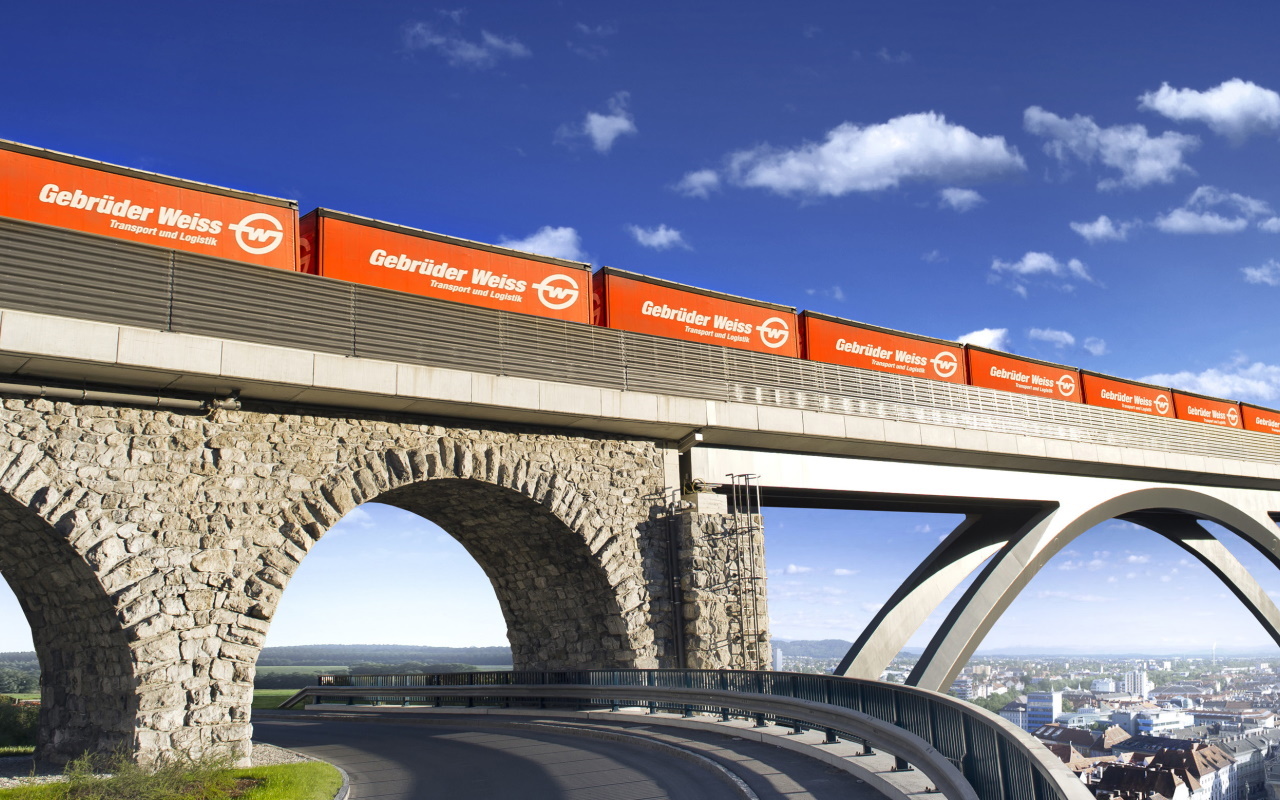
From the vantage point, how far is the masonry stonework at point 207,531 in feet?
44.7

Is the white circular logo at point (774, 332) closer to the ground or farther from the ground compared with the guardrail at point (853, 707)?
farther from the ground

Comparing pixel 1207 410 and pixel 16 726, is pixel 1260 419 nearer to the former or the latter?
pixel 1207 410

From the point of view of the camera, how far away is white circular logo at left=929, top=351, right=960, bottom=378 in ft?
86.3

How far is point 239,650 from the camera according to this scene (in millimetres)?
14570

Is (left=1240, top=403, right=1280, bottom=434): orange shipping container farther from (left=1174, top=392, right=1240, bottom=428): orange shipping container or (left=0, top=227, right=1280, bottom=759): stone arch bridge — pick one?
(left=0, top=227, right=1280, bottom=759): stone arch bridge

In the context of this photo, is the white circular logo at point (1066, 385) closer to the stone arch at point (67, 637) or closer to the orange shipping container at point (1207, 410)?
the orange shipping container at point (1207, 410)

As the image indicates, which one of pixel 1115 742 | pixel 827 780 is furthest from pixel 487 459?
pixel 1115 742

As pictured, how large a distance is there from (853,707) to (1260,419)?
34058 mm

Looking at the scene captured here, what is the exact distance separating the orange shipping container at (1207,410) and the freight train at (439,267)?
8560 millimetres

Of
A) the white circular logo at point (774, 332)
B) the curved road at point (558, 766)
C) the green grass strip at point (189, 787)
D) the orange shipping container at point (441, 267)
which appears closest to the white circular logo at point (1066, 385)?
the white circular logo at point (774, 332)

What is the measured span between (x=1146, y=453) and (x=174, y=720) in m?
28.4

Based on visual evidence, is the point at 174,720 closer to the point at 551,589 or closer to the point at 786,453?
the point at 551,589

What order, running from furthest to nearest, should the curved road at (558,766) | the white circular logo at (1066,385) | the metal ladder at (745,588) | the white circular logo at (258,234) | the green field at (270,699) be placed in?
1. the green field at (270,699)
2. the white circular logo at (1066,385)
3. the metal ladder at (745,588)
4. the white circular logo at (258,234)
5. the curved road at (558,766)

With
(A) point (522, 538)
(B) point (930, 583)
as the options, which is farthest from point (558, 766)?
(B) point (930, 583)
